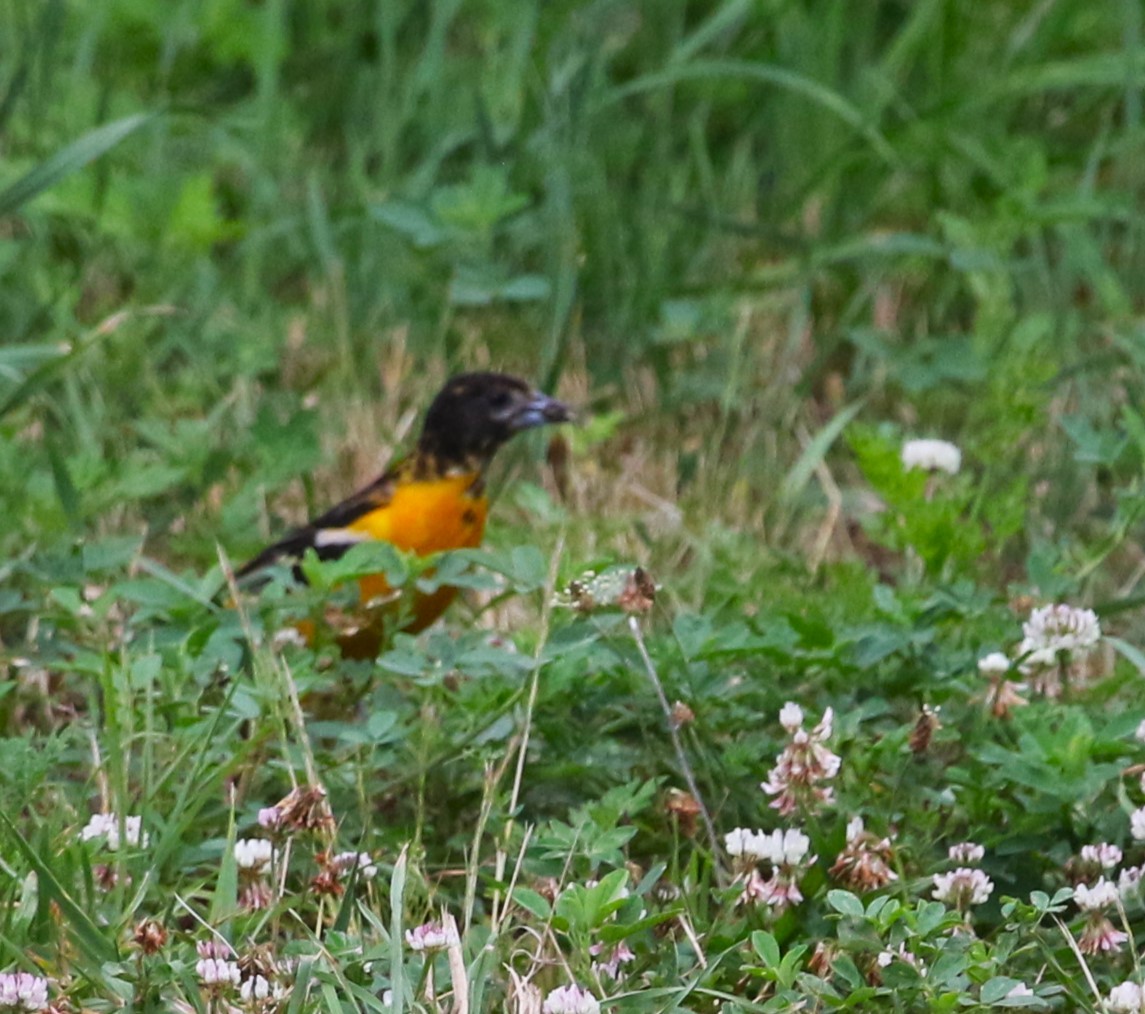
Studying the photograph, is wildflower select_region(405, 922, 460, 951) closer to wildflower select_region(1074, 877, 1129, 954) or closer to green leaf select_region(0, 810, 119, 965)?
green leaf select_region(0, 810, 119, 965)

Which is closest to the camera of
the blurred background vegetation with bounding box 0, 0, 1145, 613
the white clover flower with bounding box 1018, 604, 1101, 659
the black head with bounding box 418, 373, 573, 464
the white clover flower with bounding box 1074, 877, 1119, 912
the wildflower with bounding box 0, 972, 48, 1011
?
the wildflower with bounding box 0, 972, 48, 1011

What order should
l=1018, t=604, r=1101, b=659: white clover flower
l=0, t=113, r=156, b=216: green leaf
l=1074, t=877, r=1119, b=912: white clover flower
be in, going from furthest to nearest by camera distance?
l=0, t=113, r=156, b=216: green leaf < l=1018, t=604, r=1101, b=659: white clover flower < l=1074, t=877, r=1119, b=912: white clover flower

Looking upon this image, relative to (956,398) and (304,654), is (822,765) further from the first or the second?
(956,398)

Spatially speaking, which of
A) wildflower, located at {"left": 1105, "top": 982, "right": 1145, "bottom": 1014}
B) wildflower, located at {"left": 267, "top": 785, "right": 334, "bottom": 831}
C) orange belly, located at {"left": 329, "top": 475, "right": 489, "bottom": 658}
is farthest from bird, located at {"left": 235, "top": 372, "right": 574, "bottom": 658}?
wildflower, located at {"left": 1105, "top": 982, "right": 1145, "bottom": 1014}

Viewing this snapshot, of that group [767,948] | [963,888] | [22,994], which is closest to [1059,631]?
[963,888]

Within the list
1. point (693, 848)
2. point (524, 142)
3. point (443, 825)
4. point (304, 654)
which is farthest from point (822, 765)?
point (524, 142)

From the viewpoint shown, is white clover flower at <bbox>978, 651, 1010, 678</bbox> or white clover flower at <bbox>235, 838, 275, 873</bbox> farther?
white clover flower at <bbox>978, 651, 1010, 678</bbox>

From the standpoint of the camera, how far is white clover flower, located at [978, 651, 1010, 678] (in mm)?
3459

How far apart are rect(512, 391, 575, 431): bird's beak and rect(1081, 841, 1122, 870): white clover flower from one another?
2221 millimetres

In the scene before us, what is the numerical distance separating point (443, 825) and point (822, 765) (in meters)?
0.76

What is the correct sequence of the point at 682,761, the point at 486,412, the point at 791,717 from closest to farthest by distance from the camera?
the point at 791,717, the point at 682,761, the point at 486,412

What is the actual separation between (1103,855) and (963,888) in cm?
23

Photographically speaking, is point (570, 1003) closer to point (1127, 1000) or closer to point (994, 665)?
point (1127, 1000)

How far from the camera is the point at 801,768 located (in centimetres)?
310
